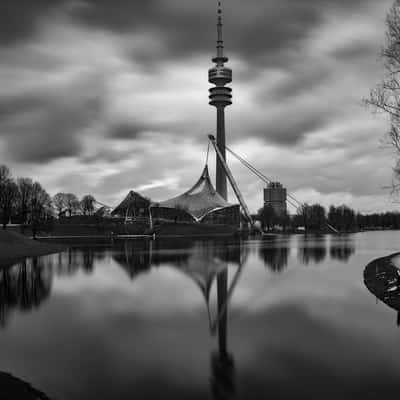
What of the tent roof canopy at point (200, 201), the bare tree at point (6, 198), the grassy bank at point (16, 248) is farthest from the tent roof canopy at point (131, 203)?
the grassy bank at point (16, 248)

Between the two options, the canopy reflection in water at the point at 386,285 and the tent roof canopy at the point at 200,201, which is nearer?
the canopy reflection in water at the point at 386,285

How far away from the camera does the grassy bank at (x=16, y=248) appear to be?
3151cm

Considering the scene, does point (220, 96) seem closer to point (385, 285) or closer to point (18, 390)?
point (385, 285)

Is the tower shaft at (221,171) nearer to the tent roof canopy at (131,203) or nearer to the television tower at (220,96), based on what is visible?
the television tower at (220,96)

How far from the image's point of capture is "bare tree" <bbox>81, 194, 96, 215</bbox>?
101269mm

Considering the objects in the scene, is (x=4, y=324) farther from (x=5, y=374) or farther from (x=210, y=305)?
(x=210, y=305)

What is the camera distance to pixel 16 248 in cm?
3375

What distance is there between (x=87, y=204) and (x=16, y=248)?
2698 inches

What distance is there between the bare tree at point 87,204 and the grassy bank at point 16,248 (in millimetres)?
62535

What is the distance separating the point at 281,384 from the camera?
288 inches

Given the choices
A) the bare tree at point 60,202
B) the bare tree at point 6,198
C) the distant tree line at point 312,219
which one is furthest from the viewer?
the distant tree line at point 312,219

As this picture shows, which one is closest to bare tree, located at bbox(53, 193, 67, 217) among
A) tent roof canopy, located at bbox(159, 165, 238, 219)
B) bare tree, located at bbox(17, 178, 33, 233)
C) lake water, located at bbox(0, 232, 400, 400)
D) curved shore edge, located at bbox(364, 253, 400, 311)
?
tent roof canopy, located at bbox(159, 165, 238, 219)

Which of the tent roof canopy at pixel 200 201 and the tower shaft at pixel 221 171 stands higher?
the tower shaft at pixel 221 171

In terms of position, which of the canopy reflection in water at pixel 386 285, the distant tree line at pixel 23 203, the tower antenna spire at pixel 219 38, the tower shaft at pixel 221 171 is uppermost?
the tower antenna spire at pixel 219 38
